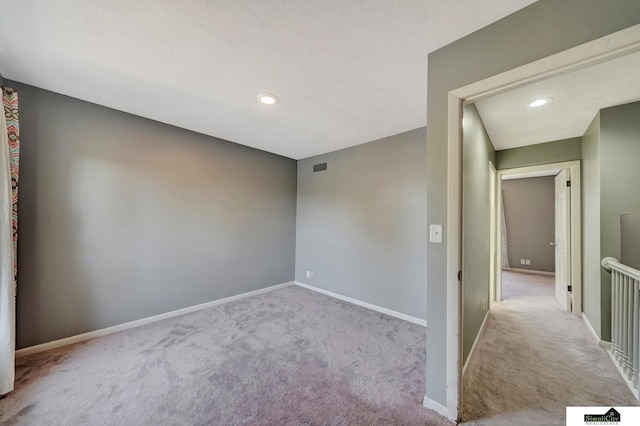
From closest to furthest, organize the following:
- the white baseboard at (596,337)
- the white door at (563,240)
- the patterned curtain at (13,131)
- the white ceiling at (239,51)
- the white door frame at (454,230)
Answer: the white ceiling at (239,51), the white door frame at (454,230), the patterned curtain at (13,131), the white baseboard at (596,337), the white door at (563,240)

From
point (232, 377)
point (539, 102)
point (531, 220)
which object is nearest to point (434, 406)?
point (232, 377)

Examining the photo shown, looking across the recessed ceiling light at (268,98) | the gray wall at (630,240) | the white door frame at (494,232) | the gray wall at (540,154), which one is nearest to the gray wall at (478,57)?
the recessed ceiling light at (268,98)

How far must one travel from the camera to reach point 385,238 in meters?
3.33

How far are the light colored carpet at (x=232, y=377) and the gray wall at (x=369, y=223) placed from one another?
617 millimetres

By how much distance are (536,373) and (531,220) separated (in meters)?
5.70

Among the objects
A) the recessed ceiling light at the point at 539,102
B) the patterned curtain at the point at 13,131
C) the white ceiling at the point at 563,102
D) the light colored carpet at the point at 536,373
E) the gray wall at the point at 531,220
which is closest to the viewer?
the light colored carpet at the point at 536,373

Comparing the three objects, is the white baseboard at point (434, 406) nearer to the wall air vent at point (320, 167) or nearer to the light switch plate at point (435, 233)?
the light switch plate at point (435, 233)

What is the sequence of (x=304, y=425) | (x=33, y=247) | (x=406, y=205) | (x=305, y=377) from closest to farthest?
1. (x=304, y=425)
2. (x=305, y=377)
3. (x=33, y=247)
4. (x=406, y=205)

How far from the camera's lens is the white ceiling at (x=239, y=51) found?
52.2 inches

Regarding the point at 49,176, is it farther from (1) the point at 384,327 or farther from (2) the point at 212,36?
(1) the point at 384,327

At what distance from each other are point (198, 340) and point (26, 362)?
135 cm

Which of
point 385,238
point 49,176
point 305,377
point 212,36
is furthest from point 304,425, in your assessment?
point 49,176

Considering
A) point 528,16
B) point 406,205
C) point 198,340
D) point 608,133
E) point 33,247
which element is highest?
point 528,16

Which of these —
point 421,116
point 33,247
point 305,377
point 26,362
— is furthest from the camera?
point 421,116
